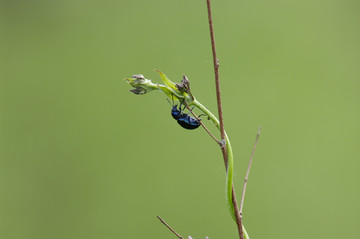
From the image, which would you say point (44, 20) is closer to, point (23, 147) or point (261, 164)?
point (23, 147)

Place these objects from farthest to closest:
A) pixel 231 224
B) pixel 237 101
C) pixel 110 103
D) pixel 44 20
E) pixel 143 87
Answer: pixel 44 20 < pixel 110 103 < pixel 237 101 < pixel 231 224 < pixel 143 87

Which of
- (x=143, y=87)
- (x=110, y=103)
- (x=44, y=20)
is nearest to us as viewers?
(x=143, y=87)

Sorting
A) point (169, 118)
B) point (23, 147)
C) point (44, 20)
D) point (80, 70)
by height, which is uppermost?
point (44, 20)

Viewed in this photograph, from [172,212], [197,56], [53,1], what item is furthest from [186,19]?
Answer: [172,212]

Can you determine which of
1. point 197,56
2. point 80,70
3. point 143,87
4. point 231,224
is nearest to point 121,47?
point 80,70

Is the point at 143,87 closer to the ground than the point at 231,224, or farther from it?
farther from it

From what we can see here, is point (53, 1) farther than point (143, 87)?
Yes

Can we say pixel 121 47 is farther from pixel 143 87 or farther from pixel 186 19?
pixel 143 87

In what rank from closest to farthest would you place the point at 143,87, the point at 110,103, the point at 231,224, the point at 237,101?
the point at 143,87 → the point at 231,224 → the point at 237,101 → the point at 110,103

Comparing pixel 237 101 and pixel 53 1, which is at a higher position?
pixel 53 1
